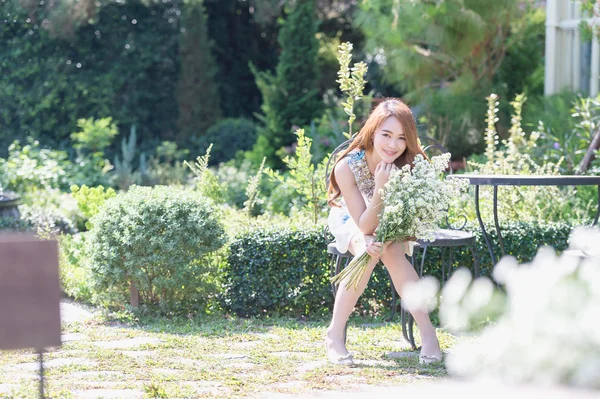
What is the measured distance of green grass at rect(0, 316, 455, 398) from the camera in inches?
126

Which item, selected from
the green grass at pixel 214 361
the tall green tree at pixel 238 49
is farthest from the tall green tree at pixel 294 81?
the green grass at pixel 214 361

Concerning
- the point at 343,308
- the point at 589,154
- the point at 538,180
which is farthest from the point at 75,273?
the point at 589,154

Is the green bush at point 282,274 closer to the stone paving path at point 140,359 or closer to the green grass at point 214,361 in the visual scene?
the green grass at point 214,361

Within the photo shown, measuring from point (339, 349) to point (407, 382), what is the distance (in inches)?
17.5

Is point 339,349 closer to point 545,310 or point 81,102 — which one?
point 545,310

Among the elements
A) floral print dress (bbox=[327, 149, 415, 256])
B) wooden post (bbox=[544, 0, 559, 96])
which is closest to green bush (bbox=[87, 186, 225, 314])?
floral print dress (bbox=[327, 149, 415, 256])

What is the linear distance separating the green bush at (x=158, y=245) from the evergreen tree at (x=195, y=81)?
8068 mm

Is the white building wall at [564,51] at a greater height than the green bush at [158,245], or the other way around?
the white building wall at [564,51]

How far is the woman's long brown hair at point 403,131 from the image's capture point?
3.55 meters

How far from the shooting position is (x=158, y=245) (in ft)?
15.0

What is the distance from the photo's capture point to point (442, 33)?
942 centimetres

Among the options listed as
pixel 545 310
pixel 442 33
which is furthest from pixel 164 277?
pixel 442 33

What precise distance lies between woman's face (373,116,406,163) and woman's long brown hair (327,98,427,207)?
18 millimetres

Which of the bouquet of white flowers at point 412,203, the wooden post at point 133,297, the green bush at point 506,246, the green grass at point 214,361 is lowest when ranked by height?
the green grass at point 214,361
